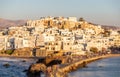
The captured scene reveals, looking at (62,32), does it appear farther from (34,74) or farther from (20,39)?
(34,74)

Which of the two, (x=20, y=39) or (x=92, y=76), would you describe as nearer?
(x=92, y=76)

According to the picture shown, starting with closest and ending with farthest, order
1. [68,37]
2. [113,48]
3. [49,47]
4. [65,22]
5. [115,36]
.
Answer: [49,47] < [68,37] < [113,48] < [115,36] < [65,22]

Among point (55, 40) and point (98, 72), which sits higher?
point (55, 40)

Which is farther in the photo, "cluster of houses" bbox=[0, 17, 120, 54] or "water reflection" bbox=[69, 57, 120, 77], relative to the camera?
"cluster of houses" bbox=[0, 17, 120, 54]

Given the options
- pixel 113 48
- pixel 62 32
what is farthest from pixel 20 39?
pixel 113 48

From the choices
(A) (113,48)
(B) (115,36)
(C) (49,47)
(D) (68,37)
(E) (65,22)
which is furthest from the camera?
(E) (65,22)

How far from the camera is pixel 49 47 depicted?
2945 inches

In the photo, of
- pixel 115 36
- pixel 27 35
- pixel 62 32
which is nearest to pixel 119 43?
pixel 115 36

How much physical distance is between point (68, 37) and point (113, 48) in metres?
9.68

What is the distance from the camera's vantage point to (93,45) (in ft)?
264

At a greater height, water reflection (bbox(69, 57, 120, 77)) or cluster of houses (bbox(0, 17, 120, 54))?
cluster of houses (bbox(0, 17, 120, 54))

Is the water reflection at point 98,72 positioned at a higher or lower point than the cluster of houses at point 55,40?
lower

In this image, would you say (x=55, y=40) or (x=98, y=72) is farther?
(x=55, y=40)

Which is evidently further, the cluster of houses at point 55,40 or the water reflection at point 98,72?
the cluster of houses at point 55,40
